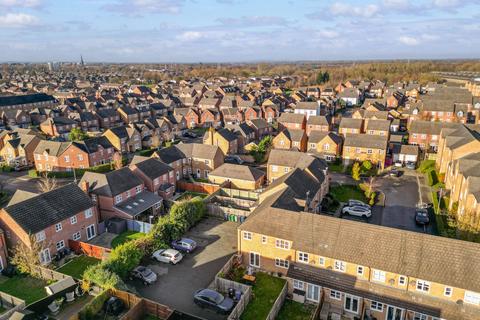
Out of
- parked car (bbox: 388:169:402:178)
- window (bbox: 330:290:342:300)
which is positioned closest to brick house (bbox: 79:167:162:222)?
window (bbox: 330:290:342:300)

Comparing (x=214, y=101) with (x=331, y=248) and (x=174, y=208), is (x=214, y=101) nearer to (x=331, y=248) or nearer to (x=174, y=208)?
(x=174, y=208)

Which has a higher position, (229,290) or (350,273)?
(350,273)

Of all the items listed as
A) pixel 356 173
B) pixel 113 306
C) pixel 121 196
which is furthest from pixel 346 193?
pixel 113 306

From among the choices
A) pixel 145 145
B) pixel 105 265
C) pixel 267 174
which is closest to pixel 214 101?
pixel 145 145

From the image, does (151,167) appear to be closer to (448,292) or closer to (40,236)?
(40,236)

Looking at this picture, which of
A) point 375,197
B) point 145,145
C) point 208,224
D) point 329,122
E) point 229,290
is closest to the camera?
point 229,290

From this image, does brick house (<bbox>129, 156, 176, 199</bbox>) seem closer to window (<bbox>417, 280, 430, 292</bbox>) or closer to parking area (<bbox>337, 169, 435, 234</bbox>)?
parking area (<bbox>337, 169, 435, 234</bbox>)

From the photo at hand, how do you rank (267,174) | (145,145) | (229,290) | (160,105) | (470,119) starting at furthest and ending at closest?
(160,105)
(470,119)
(145,145)
(267,174)
(229,290)

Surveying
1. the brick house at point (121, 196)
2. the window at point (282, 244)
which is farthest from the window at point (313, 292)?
the brick house at point (121, 196)
